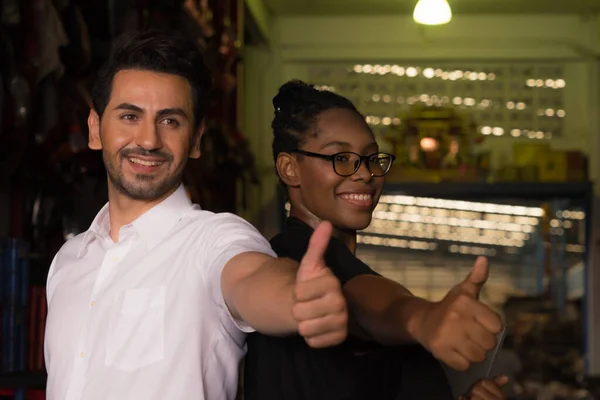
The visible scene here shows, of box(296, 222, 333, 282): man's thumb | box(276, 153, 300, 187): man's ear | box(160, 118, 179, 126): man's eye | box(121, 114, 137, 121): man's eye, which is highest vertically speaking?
box(121, 114, 137, 121): man's eye

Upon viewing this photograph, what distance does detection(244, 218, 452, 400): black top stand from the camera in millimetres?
1673

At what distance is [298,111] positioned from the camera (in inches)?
77.1

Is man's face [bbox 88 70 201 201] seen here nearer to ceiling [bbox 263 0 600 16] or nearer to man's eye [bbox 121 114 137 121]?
man's eye [bbox 121 114 137 121]

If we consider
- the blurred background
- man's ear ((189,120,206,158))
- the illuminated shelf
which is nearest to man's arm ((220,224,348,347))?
man's ear ((189,120,206,158))

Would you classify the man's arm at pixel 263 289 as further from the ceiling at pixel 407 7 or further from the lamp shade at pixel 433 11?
the ceiling at pixel 407 7

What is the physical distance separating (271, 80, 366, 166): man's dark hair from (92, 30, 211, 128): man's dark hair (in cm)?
19

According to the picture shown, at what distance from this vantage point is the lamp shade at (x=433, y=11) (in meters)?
6.93

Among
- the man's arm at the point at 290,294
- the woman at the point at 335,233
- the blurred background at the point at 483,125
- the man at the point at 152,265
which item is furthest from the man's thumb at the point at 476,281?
the blurred background at the point at 483,125

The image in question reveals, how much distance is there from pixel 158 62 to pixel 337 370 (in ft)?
1.97

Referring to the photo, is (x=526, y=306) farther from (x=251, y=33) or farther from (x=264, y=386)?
(x=264, y=386)

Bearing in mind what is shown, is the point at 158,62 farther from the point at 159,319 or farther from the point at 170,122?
the point at 159,319

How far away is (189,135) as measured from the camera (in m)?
1.77

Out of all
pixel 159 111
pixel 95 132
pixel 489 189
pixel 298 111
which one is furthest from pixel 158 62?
pixel 489 189

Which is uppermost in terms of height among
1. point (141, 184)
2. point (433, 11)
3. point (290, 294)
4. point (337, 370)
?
point (433, 11)
